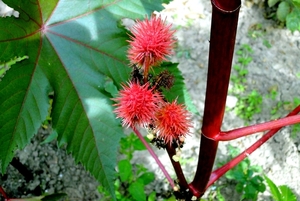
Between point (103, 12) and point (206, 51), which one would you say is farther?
point (206, 51)

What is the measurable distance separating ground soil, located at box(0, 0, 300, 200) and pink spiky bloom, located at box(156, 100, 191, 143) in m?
1.09

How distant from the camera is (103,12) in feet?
3.16

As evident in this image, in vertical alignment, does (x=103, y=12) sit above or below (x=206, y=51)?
below

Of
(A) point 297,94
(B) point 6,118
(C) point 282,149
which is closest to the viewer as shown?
(B) point 6,118

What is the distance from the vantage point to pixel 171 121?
0.71 meters

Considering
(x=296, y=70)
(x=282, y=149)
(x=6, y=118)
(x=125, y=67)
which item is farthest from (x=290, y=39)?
(x=6, y=118)

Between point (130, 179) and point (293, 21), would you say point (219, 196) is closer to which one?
point (130, 179)

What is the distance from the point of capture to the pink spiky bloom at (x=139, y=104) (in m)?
0.68

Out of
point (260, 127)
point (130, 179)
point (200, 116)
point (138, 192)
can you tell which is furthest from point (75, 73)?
point (200, 116)

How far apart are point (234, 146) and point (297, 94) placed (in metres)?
0.55

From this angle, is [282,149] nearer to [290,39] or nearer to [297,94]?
[297,94]

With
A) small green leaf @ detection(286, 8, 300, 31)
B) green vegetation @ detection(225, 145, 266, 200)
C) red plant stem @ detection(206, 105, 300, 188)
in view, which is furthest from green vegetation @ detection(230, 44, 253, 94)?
red plant stem @ detection(206, 105, 300, 188)

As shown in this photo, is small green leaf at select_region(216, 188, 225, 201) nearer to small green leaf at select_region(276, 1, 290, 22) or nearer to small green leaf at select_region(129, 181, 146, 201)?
small green leaf at select_region(129, 181, 146, 201)

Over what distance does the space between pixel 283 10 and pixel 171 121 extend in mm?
2053
